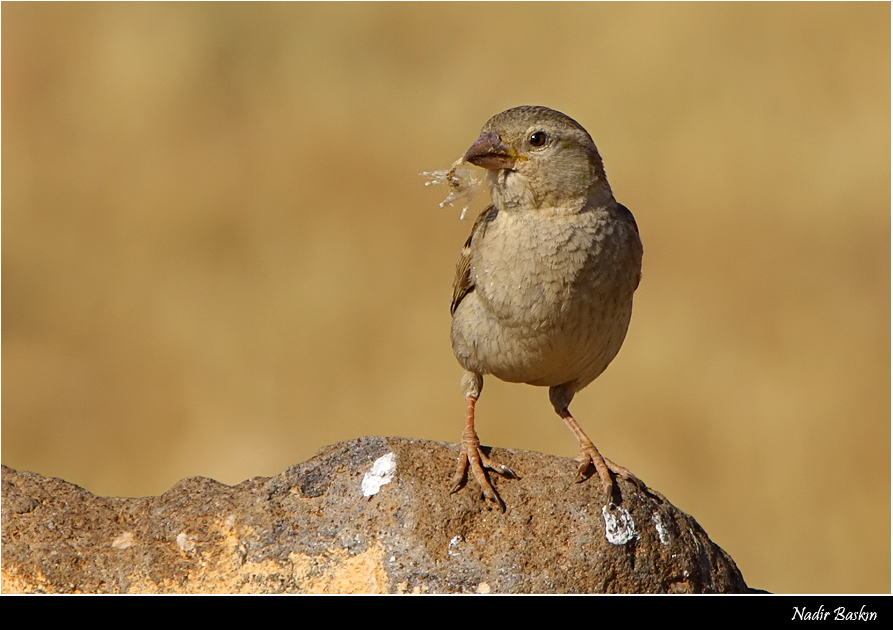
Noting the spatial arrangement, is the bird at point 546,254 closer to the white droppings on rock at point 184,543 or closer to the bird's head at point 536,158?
the bird's head at point 536,158

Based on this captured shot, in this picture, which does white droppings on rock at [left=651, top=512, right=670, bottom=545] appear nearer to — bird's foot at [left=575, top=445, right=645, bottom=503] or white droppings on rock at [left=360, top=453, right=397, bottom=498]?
bird's foot at [left=575, top=445, right=645, bottom=503]

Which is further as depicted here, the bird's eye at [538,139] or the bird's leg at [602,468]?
the bird's eye at [538,139]

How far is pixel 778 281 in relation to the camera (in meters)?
12.5

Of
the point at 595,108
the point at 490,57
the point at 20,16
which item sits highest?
the point at 20,16

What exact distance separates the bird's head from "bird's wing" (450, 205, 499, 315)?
0.34m

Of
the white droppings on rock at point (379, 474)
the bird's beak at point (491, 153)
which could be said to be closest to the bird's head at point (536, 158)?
the bird's beak at point (491, 153)

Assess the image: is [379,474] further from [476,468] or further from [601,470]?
[601,470]

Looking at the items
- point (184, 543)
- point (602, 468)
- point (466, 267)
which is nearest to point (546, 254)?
point (466, 267)

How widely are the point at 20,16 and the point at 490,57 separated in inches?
228

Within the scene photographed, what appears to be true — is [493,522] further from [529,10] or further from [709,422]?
[529,10]

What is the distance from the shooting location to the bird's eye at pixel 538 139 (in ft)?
19.5

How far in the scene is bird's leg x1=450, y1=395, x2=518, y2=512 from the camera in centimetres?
531

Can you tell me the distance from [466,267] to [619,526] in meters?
1.81

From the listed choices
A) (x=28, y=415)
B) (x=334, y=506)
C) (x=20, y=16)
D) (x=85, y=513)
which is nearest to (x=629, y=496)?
(x=334, y=506)
